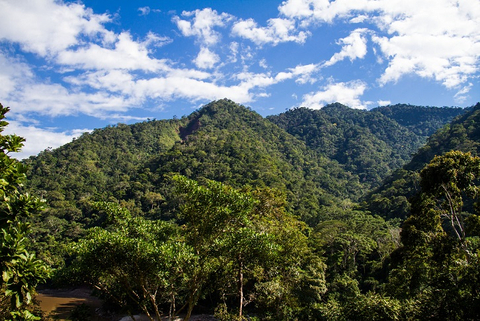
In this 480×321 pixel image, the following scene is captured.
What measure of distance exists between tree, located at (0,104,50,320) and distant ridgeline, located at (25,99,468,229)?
46622mm

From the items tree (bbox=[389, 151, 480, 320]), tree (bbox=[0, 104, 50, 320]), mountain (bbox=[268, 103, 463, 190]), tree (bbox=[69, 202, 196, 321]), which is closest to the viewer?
tree (bbox=[0, 104, 50, 320])

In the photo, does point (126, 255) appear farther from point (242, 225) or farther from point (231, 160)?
point (231, 160)

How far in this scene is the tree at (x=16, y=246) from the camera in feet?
9.55

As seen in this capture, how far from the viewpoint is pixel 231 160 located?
67.2 meters

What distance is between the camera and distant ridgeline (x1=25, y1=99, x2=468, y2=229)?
55.0 m

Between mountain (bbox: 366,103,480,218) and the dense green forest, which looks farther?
mountain (bbox: 366,103,480,218)

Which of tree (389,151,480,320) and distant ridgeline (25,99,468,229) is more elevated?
distant ridgeline (25,99,468,229)

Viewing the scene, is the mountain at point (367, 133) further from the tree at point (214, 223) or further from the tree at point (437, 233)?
the tree at point (214, 223)

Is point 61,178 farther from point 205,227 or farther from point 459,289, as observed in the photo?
point 459,289

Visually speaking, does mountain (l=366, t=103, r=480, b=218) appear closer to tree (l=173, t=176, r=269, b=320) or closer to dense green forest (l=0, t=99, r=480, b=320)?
dense green forest (l=0, t=99, r=480, b=320)

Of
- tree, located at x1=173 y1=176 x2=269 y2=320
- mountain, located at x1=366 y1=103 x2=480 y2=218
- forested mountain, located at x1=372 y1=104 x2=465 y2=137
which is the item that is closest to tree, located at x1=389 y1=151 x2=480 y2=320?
tree, located at x1=173 y1=176 x2=269 y2=320

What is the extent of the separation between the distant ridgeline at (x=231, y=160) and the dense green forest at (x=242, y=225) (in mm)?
426

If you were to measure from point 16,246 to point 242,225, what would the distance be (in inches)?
250

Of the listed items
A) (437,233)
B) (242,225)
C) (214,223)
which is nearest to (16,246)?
(214,223)
